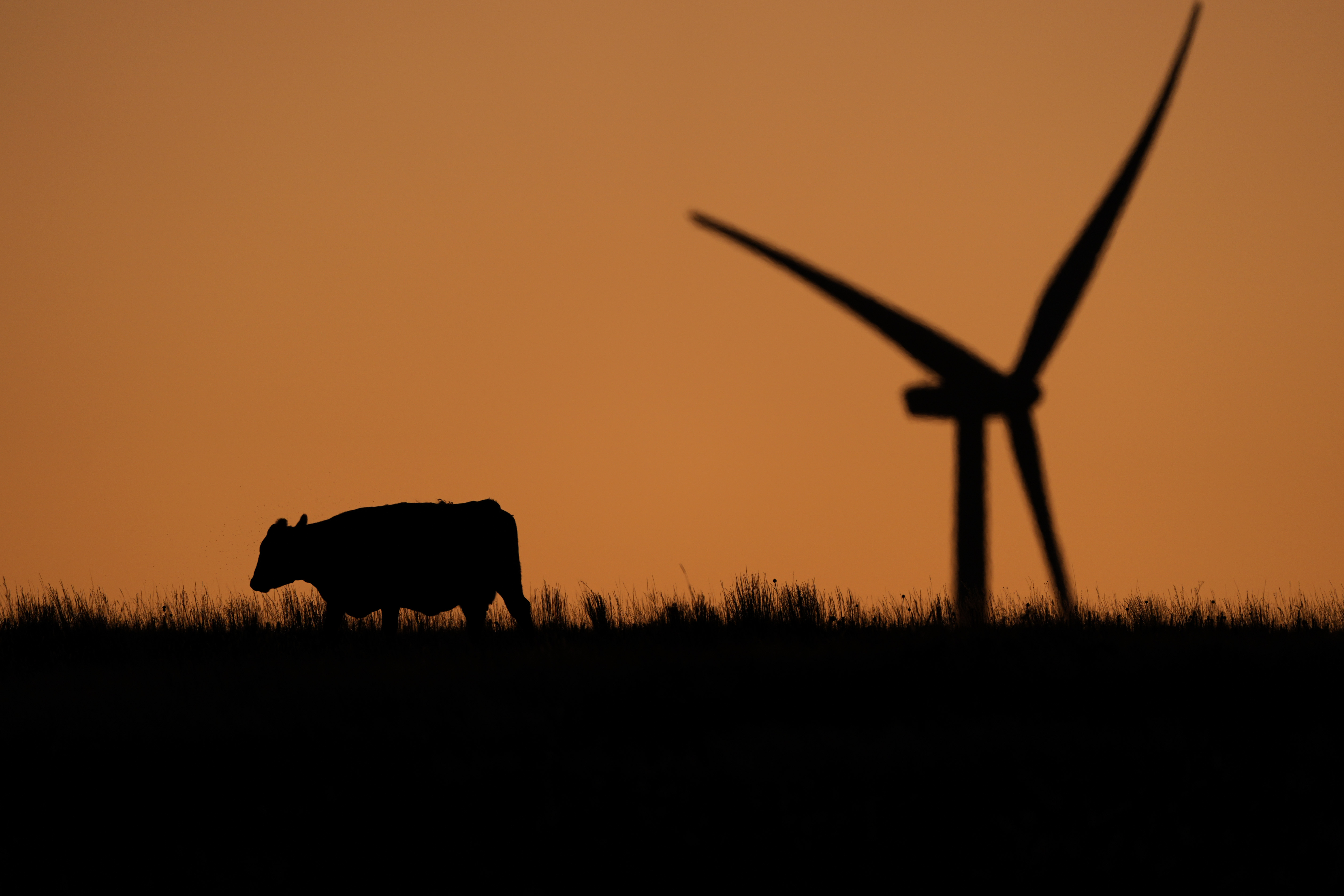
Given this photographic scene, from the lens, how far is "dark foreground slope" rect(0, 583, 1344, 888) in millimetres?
7590

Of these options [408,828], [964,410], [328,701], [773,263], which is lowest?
[408,828]

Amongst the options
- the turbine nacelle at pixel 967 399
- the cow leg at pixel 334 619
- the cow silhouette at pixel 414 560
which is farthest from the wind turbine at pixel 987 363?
the cow leg at pixel 334 619

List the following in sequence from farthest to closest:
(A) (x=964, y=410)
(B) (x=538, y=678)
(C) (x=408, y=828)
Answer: (A) (x=964, y=410), (B) (x=538, y=678), (C) (x=408, y=828)

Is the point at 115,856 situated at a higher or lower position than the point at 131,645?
lower

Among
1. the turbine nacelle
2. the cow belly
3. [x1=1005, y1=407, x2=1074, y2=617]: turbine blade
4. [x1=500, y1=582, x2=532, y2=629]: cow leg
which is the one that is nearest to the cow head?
the cow belly

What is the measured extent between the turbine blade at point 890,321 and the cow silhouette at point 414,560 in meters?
5.27

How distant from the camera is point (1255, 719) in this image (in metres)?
10.4

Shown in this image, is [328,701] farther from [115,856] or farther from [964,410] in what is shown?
[964,410]

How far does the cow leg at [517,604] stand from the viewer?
661 inches

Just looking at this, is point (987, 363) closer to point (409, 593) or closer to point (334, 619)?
point (409, 593)

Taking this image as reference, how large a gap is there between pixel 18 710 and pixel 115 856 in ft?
12.9

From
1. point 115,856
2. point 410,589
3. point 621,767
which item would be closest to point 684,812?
point 621,767

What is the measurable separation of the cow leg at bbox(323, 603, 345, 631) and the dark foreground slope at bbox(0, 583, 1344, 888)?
102 inches

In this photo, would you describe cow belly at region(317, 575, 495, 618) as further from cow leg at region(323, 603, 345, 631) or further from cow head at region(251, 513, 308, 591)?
cow head at region(251, 513, 308, 591)
